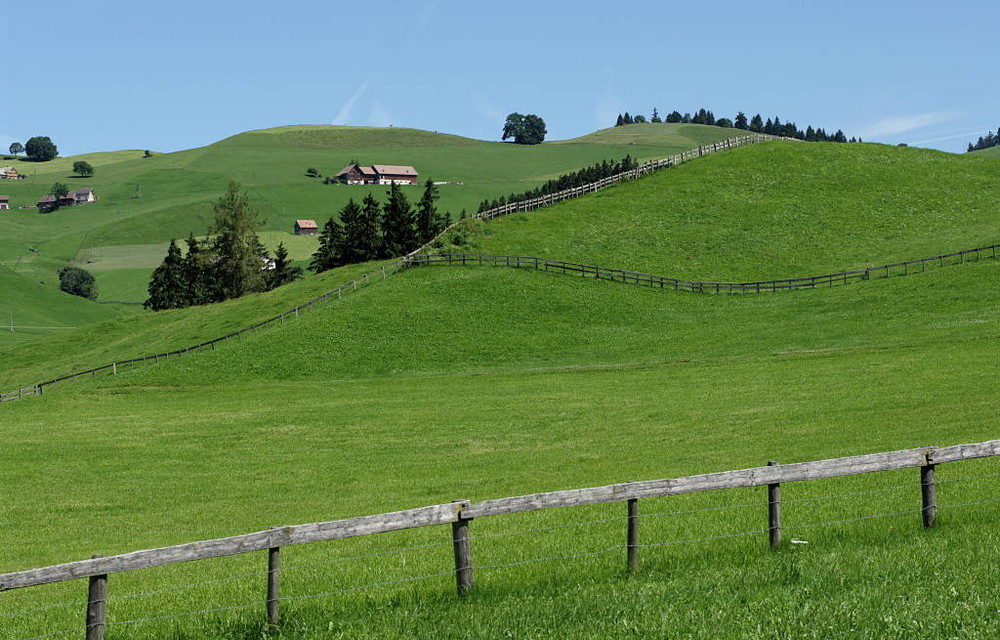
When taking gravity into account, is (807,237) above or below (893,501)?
above

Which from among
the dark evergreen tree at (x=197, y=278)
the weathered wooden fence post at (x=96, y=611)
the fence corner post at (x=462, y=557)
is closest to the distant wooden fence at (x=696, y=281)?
the dark evergreen tree at (x=197, y=278)

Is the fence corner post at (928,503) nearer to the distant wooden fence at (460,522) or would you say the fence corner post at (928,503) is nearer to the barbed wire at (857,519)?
the distant wooden fence at (460,522)

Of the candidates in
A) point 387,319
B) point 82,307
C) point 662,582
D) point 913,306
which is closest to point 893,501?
point 662,582

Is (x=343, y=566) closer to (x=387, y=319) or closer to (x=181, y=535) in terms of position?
(x=181, y=535)

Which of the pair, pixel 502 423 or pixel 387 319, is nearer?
pixel 502 423

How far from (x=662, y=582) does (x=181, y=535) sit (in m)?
14.2

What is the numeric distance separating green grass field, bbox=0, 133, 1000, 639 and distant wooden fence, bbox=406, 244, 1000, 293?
2.53 meters

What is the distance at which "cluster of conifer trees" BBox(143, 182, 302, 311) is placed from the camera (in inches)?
4532

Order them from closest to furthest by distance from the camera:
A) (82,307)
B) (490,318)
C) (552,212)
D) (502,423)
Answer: (502,423), (490,318), (552,212), (82,307)

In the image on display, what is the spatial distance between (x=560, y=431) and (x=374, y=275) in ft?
151

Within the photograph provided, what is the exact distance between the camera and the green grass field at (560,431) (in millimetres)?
12008

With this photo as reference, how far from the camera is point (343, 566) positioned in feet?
52.9

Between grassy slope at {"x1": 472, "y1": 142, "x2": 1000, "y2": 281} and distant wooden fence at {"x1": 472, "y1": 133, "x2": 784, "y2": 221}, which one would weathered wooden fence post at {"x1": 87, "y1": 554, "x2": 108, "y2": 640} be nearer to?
grassy slope at {"x1": 472, "y1": 142, "x2": 1000, "y2": 281}

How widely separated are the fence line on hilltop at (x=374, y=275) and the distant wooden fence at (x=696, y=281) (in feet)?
14.7
